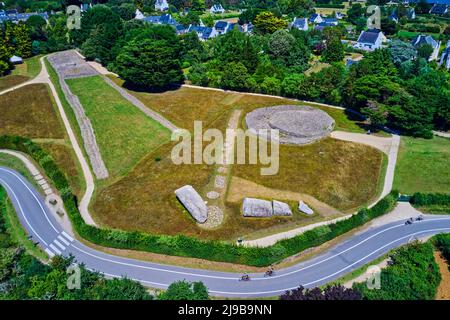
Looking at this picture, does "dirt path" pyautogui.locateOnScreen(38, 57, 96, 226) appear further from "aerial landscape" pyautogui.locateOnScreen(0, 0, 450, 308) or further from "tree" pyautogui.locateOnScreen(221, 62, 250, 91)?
"tree" pyautogui.locateOnScreen(221, 62, 250, 91)

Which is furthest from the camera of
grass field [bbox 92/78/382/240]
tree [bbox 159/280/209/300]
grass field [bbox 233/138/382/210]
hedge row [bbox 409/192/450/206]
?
grass field [bbox 233/138/382/210]

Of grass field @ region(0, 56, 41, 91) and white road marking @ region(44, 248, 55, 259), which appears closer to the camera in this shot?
white road marking @ region(44, 248, 55, 259)

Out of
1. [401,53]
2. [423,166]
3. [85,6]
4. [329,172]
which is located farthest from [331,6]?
[329,172]

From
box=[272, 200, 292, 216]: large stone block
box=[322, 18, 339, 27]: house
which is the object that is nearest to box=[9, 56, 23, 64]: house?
box=[272, 200, 292, 216]: large stone block

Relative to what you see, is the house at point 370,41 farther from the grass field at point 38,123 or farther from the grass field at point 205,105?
the grass field at point 38,123

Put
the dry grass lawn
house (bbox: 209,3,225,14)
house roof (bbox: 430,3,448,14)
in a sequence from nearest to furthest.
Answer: the dry grass lawn
house roof (bbox: 430,3,448,14)
house (bbox: 209,3,225,14)

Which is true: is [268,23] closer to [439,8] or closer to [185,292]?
[439,8]

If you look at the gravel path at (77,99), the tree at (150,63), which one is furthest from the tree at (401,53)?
the gravel path at (77,99)
